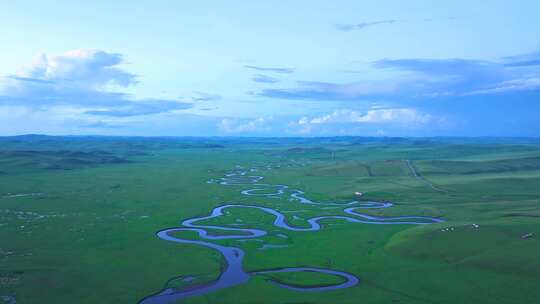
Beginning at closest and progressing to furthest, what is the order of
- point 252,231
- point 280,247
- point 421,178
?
point 280,247 < point 252,231 < point 421,178

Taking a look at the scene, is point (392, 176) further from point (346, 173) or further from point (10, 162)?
point (10, 162)

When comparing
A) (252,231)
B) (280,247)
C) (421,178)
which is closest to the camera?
(280,247)

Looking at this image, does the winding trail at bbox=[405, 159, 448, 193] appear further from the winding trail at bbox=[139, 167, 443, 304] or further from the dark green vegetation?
the winding trail at bbox=[139, 167, 443, 304]

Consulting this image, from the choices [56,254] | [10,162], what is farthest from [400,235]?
[10,162]

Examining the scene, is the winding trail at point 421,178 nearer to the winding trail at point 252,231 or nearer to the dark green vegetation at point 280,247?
the dark green vegetation at point 280,247

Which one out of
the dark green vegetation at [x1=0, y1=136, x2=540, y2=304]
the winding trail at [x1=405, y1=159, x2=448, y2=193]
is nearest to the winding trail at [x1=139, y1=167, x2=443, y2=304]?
the dark green vegetation at [x1=0, y1=136, x2=540, y2=304]

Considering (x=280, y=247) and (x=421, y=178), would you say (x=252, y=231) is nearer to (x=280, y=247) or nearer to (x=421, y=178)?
(x=280, y=247)

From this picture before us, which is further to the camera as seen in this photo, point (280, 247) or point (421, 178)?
point (421, 178)

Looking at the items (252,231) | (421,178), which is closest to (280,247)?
(252,231)
